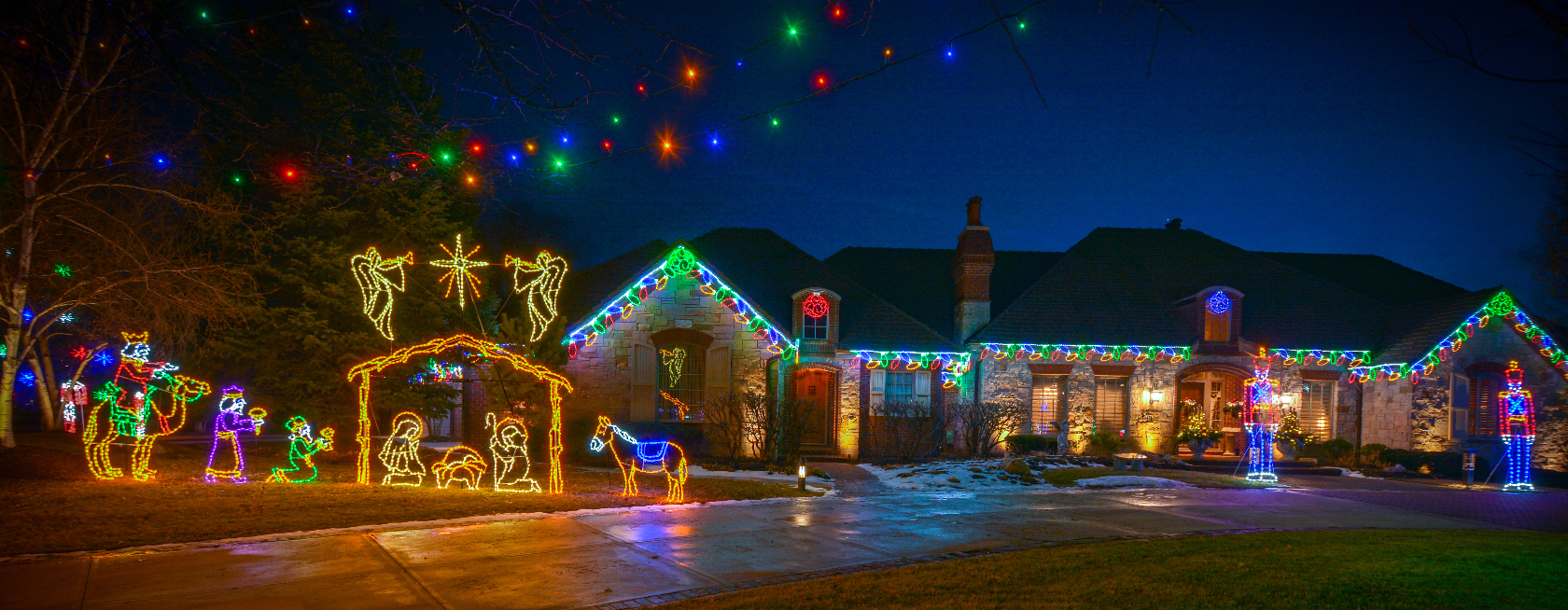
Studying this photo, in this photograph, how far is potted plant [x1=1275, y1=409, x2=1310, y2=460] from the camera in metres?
20.8

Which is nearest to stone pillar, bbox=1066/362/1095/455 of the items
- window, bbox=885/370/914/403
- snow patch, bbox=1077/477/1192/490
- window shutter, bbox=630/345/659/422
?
window, bbox=885/370/914/403

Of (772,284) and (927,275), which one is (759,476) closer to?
(772,284)

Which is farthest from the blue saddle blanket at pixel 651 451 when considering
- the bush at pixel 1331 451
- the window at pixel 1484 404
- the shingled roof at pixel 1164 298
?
the window at pixel 1484 404

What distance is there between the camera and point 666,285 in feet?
65.8

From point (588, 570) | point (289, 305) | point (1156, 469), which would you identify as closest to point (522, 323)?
point (289, 305)

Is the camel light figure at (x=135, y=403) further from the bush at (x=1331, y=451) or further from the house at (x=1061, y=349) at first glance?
the bush at (x=1331, y=451)

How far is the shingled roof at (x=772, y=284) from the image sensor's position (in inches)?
822

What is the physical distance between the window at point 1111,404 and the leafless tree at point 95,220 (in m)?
19.0

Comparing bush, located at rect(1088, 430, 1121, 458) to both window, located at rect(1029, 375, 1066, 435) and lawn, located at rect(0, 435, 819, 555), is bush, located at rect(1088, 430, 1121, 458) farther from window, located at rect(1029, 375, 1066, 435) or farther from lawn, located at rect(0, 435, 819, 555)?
lawn, located at rect(0, 435, 819, 555)

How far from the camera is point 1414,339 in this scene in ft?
69.4

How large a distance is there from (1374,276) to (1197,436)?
1139 cm

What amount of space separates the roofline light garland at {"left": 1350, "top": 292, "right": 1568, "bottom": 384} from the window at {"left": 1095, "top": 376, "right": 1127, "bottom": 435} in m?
6.66

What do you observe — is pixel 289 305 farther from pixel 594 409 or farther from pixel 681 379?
pixel 681 379

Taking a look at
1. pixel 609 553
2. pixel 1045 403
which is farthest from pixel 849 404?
pixel 609 553
